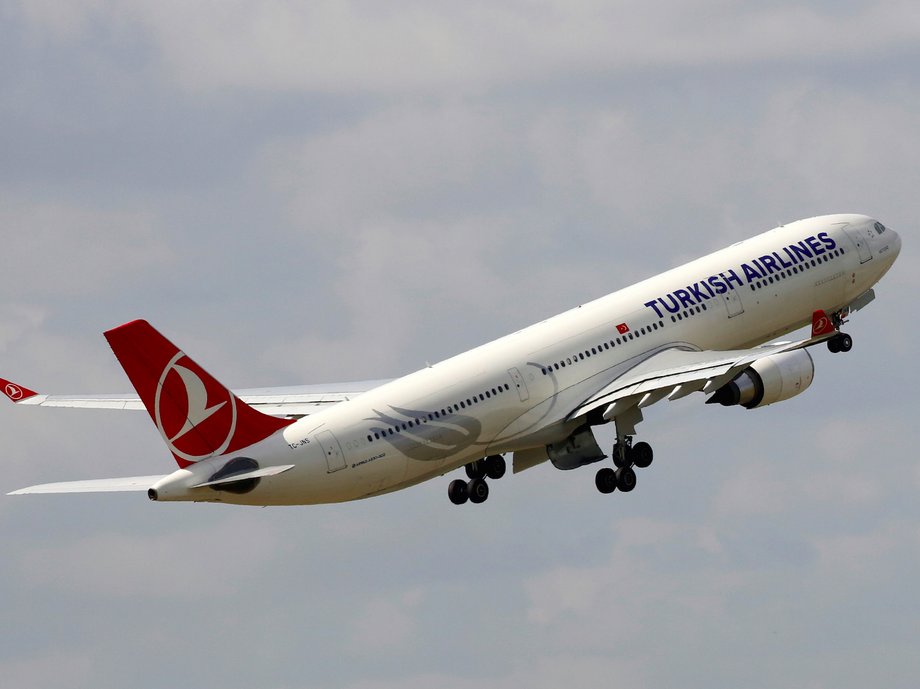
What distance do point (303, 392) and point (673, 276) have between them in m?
13.8

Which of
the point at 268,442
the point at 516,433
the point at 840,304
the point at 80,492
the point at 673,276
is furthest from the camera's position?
the point at 840,304

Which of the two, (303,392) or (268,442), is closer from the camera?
(268,442)

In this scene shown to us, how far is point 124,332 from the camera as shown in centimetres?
5975

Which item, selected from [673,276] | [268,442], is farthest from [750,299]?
[268,442]

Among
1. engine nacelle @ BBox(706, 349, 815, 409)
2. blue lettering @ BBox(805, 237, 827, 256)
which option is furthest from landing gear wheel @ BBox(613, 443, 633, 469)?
blue lettering @ BBox(805, 237, 827, 256)

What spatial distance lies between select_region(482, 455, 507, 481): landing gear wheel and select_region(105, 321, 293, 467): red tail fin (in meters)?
12.0

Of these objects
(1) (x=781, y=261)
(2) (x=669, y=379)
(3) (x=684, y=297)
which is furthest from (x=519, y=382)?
(1) (x=781, y=261)

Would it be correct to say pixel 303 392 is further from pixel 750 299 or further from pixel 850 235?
pixel 850 235

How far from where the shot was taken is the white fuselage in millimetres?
63594

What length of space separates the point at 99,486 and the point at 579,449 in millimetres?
18822

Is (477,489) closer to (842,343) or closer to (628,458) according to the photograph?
(628,458)

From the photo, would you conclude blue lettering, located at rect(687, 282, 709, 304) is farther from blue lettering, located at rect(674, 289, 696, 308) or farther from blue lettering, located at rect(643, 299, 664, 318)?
blue lettering, located at rect(643, 299, 664, 318)

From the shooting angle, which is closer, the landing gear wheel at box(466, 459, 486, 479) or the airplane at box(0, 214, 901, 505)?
the airplane at box(0, 214, 901, 505)

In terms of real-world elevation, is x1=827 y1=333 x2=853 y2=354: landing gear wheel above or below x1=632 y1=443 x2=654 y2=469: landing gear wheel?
above
